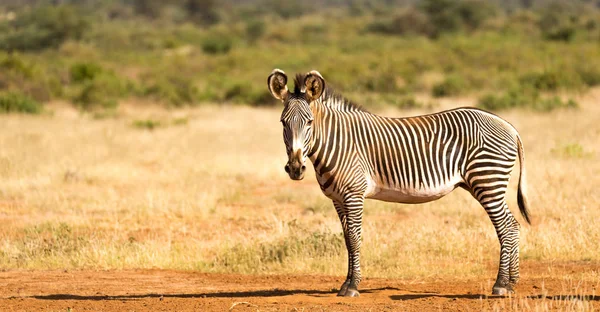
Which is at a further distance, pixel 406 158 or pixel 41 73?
pixel 41 73

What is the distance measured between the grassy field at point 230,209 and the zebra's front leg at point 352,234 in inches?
56.7

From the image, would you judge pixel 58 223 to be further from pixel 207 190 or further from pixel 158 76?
pixel 158 76

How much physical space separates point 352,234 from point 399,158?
2.86ft

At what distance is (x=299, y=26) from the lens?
252ft

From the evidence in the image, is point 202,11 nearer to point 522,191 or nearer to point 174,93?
point 174,93

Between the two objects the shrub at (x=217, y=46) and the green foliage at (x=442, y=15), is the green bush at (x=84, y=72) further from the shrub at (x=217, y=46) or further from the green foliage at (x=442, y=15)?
the green foliage at (x=442, y=15)

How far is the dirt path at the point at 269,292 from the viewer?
750cm

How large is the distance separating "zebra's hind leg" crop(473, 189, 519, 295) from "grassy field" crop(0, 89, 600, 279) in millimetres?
1134

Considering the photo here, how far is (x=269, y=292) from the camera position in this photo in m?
8.42

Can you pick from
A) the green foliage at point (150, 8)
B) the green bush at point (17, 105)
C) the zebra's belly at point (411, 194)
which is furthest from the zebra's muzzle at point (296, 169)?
the green foliage at point (150, 8)

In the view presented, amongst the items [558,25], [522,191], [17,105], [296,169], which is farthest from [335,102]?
[558,25]

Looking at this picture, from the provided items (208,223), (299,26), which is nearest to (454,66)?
(208,223)

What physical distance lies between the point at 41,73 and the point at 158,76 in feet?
22.4

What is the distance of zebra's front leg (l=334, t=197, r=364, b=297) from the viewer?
7.84 meters
